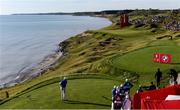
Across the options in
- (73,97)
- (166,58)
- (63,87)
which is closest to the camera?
(63,87)

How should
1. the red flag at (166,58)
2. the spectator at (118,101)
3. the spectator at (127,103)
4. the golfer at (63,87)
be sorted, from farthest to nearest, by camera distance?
the red flag at (166,58) → the golfer at (63,87) → the spectator at (118,101) → the spectator at (127,103)

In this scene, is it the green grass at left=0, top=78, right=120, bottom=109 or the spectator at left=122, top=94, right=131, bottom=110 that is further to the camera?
the green grass at left=0, top=78, right=120, bottom=109

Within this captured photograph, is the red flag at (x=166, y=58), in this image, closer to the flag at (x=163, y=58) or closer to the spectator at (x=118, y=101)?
the flag at (x=163, y=58)

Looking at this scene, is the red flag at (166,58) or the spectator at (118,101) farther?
the red flag at (166,58)

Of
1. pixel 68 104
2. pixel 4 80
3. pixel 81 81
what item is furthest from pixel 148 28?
pixel 68 104

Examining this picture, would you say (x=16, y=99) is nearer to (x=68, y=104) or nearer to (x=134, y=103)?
(x=68, y=104)

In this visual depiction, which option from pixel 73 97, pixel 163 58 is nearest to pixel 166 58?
pixel 163 58

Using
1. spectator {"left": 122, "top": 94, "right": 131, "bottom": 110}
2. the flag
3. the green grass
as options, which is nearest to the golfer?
the green grass

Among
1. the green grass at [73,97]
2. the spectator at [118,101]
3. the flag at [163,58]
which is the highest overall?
the spectator at [118,101]

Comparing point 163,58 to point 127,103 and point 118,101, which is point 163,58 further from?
point 127,103

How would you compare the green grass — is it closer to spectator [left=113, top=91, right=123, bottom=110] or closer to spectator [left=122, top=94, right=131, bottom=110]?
spectator [left=113, top=91, right=123, bottom=110]

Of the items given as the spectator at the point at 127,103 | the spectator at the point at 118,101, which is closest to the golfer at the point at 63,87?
the spectator at the point at 118,101

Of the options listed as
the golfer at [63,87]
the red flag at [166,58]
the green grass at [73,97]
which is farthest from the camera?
the red flag at [166,58]

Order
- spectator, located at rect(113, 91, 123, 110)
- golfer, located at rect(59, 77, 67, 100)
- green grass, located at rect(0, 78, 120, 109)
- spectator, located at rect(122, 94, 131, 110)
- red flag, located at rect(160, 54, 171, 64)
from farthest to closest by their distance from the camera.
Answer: red flag, located at rect(160, 54, 171, 64)
golfer, located at rect(59, 77, 67, 100)
green grass, located at rect(0, 78, 120, 109)
spectator, located at rect(113, 91, 123, 110)
spectator, located at rect(122, 94, 131, 110)
